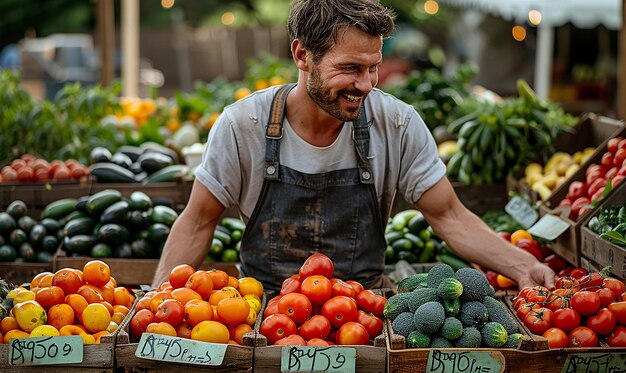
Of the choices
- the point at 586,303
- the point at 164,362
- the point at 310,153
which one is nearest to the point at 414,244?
the point at 310,153

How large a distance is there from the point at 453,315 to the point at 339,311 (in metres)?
0.42

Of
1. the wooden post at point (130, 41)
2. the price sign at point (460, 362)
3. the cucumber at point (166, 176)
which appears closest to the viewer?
the price sign at point (460, 362)

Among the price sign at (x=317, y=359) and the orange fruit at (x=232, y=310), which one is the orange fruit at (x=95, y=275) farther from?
the price sign at (x=317, y=359)

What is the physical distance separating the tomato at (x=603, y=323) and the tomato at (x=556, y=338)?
Answer: 0.13 metres

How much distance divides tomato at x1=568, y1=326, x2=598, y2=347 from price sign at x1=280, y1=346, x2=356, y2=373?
31.6 inches

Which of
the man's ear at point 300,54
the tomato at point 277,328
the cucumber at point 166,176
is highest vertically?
the man's ear at point 300,54

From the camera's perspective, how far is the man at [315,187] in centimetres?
386

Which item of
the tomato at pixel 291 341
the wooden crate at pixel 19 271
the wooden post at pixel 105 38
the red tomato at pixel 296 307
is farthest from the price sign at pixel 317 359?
the wooden post at pixel 105 38

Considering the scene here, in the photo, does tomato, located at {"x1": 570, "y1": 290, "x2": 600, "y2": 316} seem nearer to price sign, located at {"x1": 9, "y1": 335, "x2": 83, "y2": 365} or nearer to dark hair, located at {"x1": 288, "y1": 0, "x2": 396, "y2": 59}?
dark hair, located at {"x1": 288, "y1": 0, "x2": 396, "y2": 59}

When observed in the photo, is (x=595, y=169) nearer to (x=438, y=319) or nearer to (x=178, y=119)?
(x=438, y=319)

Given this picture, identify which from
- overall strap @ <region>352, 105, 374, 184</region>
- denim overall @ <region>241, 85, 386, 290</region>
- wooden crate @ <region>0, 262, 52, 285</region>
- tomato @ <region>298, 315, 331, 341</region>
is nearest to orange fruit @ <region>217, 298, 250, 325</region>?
tomato @ <region>298, 315, 331, 341</region>

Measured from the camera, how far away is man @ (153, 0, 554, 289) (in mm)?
3863

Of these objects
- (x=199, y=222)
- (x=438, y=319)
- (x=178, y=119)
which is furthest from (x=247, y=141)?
(x=178, y=119)

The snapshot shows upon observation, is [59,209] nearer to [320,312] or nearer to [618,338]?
[320,312]
